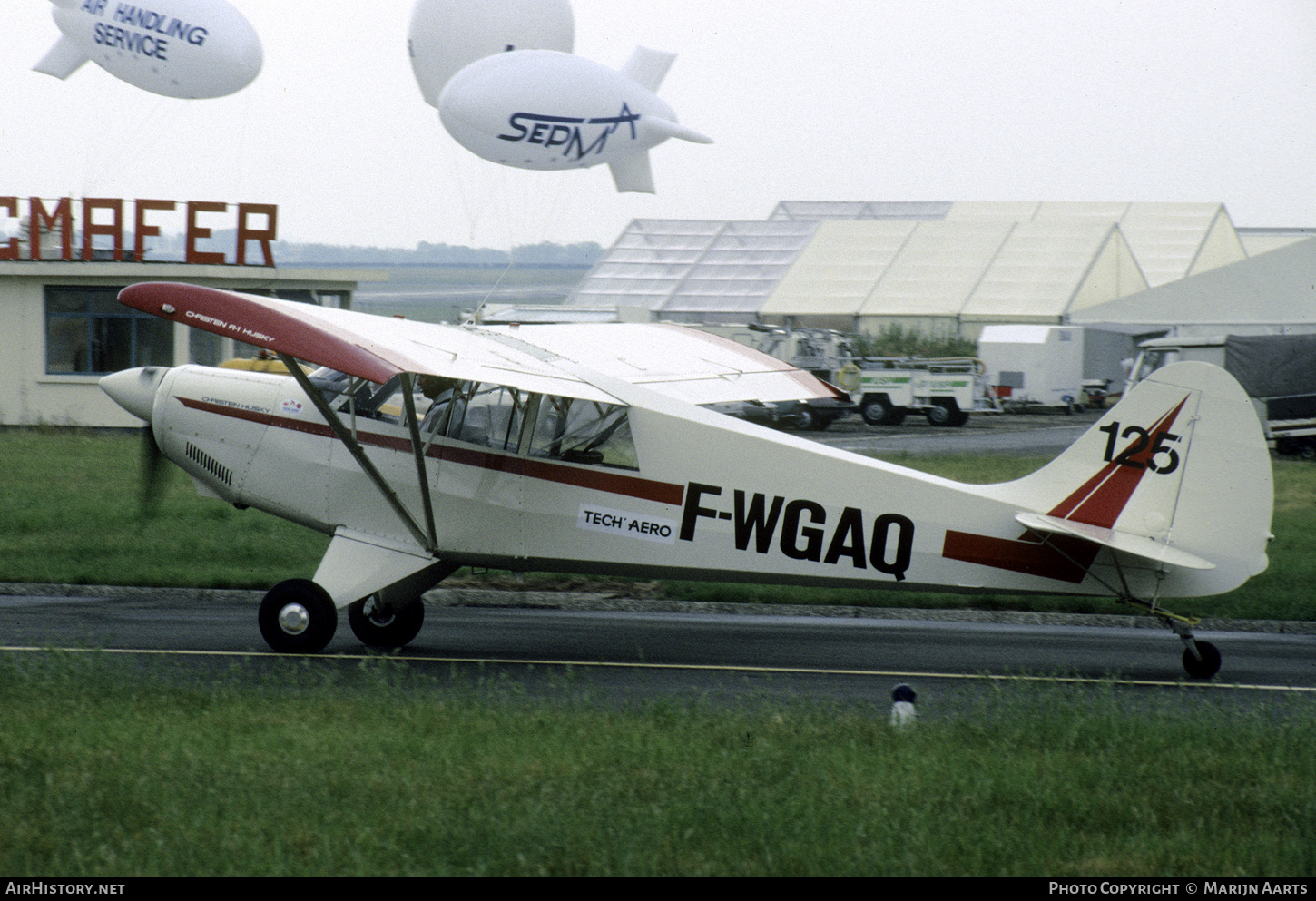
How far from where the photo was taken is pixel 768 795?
5.84 meters

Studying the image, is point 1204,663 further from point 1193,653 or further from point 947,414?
point 947,414

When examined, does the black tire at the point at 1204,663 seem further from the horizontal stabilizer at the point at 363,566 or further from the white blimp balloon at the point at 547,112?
the white blimp balloon at the point at 547,112

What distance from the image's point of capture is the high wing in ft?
28.7

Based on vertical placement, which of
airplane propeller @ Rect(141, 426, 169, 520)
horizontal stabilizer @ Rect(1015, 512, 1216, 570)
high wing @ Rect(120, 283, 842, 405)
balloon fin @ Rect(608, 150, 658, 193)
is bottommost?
airplane propeller @ Rect(141, 426, 169, 520)

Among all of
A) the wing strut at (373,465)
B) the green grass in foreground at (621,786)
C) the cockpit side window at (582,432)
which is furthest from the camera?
the cockpit side window at (582,432)

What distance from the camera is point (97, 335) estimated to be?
109 ft

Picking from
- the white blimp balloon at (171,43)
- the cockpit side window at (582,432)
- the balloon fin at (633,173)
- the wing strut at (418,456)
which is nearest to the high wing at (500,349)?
the cockpit side window at (582,432)

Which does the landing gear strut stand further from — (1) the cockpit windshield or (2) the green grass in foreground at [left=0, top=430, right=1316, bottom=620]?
(1) the cockpit windshield

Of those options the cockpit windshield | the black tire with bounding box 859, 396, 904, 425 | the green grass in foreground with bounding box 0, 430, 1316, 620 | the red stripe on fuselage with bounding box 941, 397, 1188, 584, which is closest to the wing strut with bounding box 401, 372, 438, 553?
the cockpit windshield

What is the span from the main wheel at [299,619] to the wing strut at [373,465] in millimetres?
871

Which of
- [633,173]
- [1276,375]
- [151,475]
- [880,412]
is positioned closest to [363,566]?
[151,475]

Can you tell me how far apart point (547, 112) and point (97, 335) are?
1868 cm

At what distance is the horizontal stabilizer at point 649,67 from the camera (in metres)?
25.5

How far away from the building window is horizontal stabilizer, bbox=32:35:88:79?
5777 mm
